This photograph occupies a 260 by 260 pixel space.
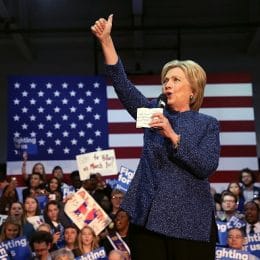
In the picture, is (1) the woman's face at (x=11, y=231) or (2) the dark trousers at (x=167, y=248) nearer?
(2) the dark trousers at (x=167, y=248)

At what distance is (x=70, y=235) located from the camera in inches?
196

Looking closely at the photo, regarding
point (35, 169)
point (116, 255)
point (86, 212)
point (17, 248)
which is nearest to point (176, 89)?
point (116, 255)

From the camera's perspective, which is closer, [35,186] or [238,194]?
[238,194]

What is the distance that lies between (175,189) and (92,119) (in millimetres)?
7235

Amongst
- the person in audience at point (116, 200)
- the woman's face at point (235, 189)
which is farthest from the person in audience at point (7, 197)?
the woman's face at point (235, 189)

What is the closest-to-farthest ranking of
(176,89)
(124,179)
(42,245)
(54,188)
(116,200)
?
(176,89)
(42,245)
(116,200)
(124,179)
(54,188)

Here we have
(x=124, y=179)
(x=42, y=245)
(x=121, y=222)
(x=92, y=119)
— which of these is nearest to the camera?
(x=42, y=245)

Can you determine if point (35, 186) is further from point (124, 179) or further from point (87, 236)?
point (87, 236)

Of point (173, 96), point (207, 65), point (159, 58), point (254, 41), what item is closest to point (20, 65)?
point (159, 58)

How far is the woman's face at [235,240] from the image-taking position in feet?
15.7

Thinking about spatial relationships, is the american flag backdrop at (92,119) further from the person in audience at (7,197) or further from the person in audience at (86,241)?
the person in audience at (86,241)

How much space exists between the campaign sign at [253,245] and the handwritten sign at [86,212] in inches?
49.0

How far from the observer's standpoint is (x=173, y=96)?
156cm

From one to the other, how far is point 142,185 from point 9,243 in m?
3.53
